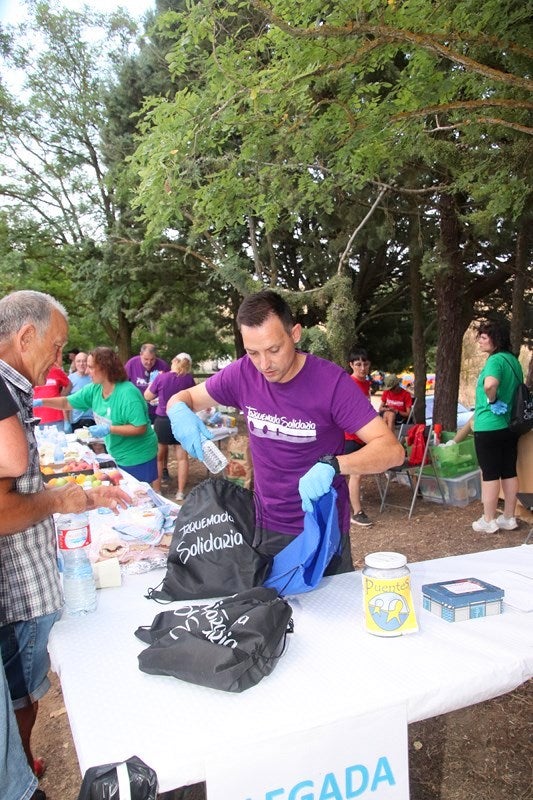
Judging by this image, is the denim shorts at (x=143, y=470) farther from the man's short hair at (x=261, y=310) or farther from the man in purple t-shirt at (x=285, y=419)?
the man's short hair at (x=261, y=310)

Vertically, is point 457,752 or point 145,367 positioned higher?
point 145,367

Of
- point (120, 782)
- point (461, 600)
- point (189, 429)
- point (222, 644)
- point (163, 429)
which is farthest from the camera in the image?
point (163, 429)

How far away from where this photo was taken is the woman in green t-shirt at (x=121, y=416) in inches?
157

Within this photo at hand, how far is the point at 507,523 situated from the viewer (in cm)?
516

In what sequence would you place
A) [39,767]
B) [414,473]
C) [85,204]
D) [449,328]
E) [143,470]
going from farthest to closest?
[85,204] → [449,328] → [414,473] → [143,470] → [39,767]

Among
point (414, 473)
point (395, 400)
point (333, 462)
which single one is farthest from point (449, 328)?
point (333, 462)

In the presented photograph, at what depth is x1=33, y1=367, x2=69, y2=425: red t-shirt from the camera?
6004 mm

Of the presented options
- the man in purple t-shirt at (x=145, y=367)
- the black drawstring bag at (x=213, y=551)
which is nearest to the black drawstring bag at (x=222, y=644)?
the black drawstring bag at (x=213, y=551)

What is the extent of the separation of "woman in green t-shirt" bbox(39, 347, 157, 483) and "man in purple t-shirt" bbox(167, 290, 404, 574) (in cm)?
184

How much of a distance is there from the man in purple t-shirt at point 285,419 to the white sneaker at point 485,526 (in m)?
3.42

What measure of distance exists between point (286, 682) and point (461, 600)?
59 centimetres

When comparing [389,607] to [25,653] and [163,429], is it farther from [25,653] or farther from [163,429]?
[163,429]

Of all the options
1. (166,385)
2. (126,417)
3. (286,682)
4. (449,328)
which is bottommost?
(286,682)

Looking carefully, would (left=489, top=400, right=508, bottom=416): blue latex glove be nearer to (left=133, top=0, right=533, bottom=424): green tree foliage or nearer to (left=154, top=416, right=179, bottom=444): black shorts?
(left=133, top=0, right=533, bottom=424): green tree foliage
